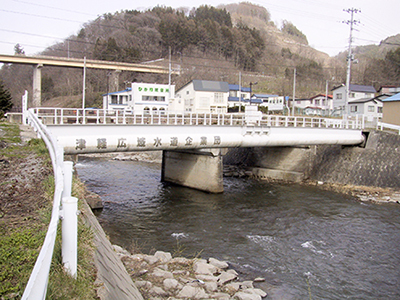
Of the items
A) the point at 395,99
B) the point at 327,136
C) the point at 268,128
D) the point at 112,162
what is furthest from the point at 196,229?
the point at 395,99

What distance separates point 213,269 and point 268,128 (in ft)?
59.3

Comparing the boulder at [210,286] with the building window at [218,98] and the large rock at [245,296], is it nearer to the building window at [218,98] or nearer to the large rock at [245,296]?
the large rock at [245,296]

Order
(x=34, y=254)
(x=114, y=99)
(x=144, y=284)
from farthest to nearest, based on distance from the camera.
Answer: (x=114, y=99)
(x=144, y=284)
(x=34, y=254)

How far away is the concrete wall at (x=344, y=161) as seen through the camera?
29109mm

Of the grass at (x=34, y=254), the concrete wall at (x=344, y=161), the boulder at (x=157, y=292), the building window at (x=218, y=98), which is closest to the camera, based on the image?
the grass at (x=34, y=254)

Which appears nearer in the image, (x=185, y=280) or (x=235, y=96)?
(x=185, y=280)

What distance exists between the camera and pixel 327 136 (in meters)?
30.8

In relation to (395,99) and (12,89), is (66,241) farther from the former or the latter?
(12,89)

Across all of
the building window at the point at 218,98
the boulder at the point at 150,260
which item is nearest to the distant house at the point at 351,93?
the building window at the point at 218,98

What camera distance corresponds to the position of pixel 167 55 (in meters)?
95.4

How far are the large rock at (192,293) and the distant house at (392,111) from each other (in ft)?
116

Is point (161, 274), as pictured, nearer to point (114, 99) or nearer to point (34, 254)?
point (34, 254)

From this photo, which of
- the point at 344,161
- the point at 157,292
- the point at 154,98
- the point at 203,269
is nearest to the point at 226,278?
the point at 203,269

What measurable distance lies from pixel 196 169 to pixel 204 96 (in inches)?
1388
